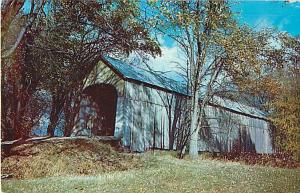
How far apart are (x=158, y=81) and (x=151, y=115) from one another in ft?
1.52

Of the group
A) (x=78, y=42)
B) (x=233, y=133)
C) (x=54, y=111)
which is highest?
(x=78, y=42)

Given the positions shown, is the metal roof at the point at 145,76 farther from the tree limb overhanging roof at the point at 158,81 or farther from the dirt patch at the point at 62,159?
the dirt patch at the point at 62,159

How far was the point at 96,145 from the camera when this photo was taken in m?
5.02

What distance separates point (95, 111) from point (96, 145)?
1.44 ft

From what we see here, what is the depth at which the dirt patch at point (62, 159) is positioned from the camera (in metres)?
4.52

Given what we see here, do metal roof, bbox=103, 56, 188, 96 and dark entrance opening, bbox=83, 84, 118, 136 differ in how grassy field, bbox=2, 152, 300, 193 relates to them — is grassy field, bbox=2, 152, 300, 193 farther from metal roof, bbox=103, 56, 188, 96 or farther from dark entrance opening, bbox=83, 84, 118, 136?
metal roof, bbox=103, 56, 188, 96

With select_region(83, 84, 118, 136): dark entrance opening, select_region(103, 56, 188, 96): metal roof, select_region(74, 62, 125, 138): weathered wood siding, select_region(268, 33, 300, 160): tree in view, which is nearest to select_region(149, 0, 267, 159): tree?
select_region(268, 33, 300, 160): tree

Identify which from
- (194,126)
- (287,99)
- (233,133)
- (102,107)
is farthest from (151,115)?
(287,99)

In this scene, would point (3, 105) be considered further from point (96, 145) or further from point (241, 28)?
point (241, 28)

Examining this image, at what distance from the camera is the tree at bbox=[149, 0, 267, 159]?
16.4ft

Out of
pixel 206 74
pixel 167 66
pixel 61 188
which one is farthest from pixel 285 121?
pixel 61 188

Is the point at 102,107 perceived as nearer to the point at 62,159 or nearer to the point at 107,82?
the point at 107,82

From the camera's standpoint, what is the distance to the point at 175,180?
4480 millimetres

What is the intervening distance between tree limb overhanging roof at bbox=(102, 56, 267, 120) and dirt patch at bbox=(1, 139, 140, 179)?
998 mm
